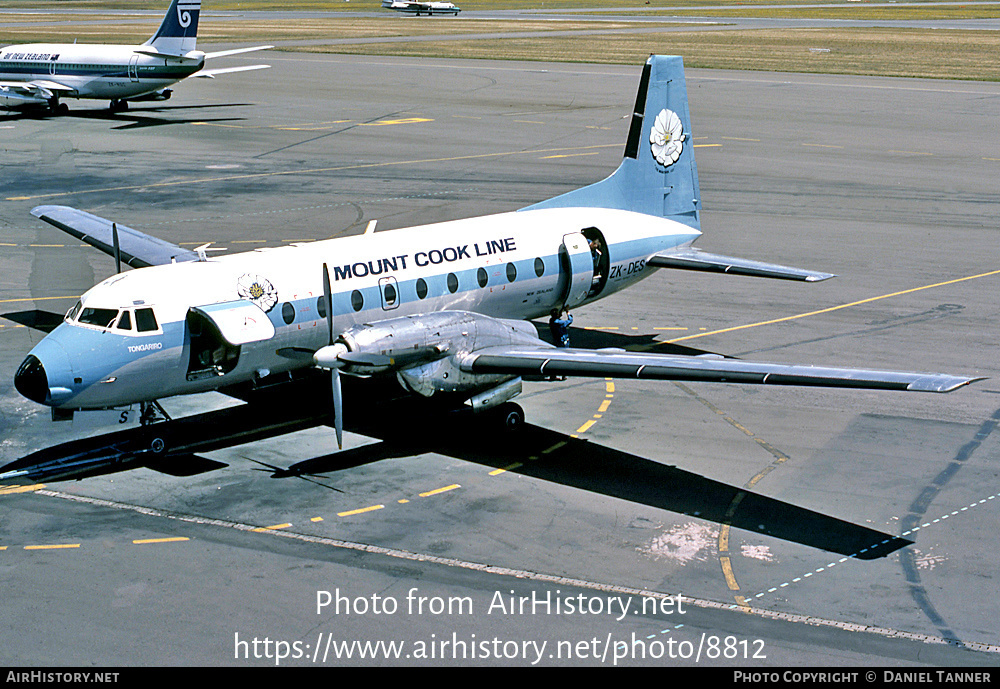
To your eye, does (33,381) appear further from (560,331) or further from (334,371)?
(560,331)

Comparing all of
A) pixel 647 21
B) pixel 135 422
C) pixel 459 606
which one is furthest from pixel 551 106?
pixel 647 21

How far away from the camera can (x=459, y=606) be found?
689 inches

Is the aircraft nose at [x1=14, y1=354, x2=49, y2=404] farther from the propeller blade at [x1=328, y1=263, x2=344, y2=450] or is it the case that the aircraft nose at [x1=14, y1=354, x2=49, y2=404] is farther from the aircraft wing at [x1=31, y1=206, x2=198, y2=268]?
the aircraft wing at [x1=31, y1=206, x2=198, y2=268]

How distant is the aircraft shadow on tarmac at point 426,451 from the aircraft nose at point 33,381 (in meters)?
1.93

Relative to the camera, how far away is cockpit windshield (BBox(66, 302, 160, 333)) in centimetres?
2211

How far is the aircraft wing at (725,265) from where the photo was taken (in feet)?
91.1

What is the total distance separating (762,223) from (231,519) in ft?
98.8

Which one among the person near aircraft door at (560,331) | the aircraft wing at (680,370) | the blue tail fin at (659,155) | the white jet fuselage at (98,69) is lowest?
the person near aircraft door at (560,331)

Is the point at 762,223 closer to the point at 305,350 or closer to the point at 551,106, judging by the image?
the point at 305,350

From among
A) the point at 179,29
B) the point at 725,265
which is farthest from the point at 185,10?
the point at 725,265

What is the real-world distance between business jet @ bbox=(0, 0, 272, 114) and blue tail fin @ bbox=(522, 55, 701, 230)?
44.0m

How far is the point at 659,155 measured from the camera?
105 feet

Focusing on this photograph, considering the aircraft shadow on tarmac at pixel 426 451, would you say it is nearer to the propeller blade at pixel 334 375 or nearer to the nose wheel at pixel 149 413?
the nose wheel at pixel 149 413

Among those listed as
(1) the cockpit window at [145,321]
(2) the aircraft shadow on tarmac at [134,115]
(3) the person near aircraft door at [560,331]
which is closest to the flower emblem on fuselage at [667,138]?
(3) the person near aircraft door at [560,331]
